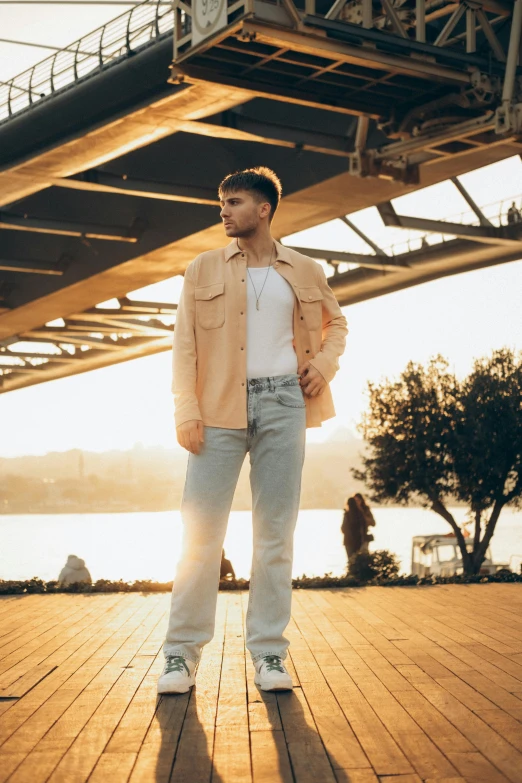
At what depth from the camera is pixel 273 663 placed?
461 cm

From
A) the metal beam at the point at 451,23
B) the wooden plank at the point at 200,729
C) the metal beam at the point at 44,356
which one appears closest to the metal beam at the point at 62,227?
the metal beam at the point at 451,23

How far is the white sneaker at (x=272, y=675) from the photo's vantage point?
4.51m

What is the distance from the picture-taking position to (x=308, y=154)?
47.3 feet

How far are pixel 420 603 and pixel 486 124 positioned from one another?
476cm

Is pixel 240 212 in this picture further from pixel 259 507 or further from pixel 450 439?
pixel 450 439

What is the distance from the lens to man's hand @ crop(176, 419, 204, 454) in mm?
4648

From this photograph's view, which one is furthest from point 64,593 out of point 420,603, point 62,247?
point 62,247

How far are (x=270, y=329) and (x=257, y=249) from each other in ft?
1.42

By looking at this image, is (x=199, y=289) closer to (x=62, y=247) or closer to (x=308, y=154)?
(x=308, y=154)

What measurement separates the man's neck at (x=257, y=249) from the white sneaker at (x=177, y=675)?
6.11 ft

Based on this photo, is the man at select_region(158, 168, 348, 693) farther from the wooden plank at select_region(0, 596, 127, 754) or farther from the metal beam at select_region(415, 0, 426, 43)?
the metal beam at select_region(415, 0, 426, 43)

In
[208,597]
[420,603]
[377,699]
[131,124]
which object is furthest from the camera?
[131,124]

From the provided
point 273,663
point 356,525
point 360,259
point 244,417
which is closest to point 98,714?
point 273,663

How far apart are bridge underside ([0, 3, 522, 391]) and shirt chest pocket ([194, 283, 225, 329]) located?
14.0 feet
